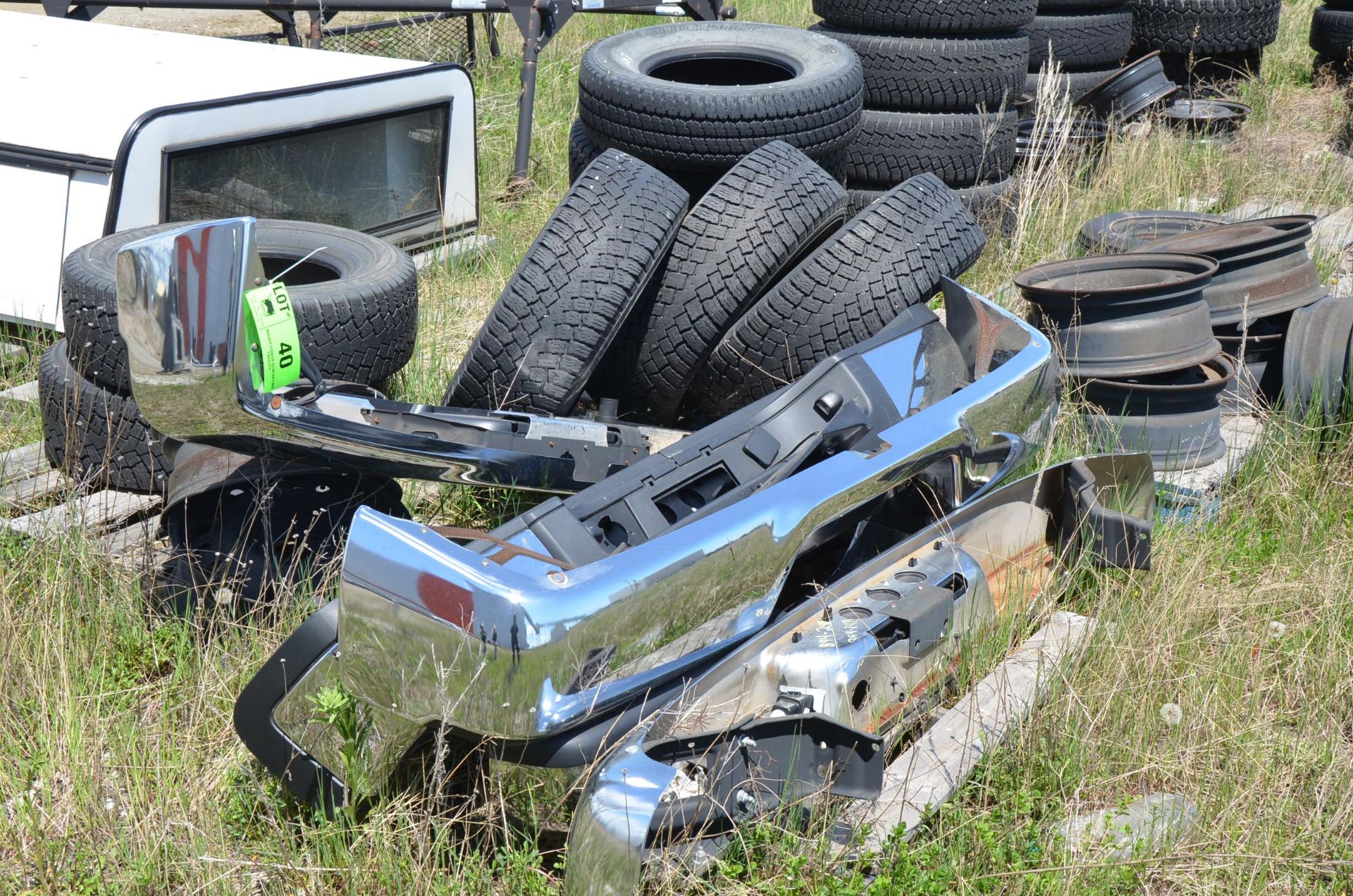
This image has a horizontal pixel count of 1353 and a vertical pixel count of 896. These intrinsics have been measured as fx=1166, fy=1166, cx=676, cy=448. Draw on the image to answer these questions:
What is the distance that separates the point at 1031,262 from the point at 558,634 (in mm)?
4176

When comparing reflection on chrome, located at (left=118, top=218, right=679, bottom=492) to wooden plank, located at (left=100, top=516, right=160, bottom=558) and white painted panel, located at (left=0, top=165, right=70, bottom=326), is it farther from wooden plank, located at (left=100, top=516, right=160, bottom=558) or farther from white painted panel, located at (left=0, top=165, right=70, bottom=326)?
white painted panel, located at (left=0, top=165, right=70, bottom=326)

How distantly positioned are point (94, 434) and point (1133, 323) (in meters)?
3.17

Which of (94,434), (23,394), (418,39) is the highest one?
(418,39)

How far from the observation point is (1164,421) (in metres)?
3.74

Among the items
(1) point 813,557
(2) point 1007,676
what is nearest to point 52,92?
(1) point 813,557

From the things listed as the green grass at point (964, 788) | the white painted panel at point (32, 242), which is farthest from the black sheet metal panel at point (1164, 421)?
the white painted panel at point (32, 242)

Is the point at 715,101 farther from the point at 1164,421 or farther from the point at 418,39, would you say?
the point at 418,39

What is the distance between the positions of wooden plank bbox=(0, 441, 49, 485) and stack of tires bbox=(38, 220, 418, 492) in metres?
0.09

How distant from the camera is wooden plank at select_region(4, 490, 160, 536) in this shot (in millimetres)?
2990

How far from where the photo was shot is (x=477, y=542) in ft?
7.52

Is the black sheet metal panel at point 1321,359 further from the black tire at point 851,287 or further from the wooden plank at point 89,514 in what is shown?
the wooden plank at point 89,514

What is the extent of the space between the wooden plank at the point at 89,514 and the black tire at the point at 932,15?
3784mm

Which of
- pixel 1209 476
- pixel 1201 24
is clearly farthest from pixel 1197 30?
pixel 1209 476

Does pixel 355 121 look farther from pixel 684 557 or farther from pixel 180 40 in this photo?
pixel 684 557
